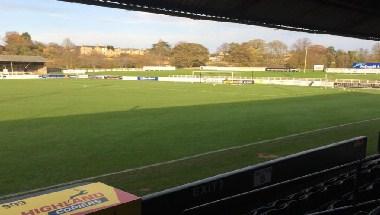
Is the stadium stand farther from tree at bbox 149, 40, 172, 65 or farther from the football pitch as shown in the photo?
tree at bbox 149, 40, 172, 65

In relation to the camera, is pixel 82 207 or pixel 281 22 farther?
pixel 281 22

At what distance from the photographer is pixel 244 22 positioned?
1150 centimetres

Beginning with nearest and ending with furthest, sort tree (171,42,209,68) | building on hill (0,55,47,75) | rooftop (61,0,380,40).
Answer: rooftop (61,0,380,40) < building on hill (0,55,47,75) < tree (171,42,209,68)

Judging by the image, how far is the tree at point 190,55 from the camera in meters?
132

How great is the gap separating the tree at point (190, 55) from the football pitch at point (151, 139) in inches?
4228

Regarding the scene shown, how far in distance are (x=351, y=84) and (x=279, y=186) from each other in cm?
4815

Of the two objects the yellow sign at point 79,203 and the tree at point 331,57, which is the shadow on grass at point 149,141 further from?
the tree at point 331,57

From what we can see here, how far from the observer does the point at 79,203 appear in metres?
2.98

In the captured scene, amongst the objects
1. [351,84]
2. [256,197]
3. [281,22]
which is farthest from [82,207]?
[351,84]

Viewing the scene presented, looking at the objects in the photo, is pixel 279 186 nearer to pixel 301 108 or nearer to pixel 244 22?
pixel 244 22

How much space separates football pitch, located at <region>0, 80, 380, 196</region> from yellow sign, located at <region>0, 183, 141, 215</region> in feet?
17.7

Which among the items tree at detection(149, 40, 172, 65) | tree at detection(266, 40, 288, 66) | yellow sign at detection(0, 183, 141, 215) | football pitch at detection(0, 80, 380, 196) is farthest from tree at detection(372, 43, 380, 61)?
yellow sign at detection(0, 183, 141, 215)

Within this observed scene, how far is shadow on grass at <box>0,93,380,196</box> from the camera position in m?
9.94

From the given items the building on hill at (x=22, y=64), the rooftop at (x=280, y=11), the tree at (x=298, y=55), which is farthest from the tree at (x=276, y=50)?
the rooftop at (x=280, y=11)
